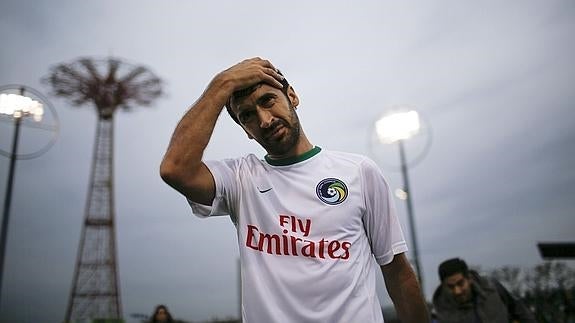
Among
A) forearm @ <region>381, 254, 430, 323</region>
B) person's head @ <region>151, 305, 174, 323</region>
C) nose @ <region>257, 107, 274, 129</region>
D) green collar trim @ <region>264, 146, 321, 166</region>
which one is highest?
nose @ <region>257, 107, 274, 129</region>

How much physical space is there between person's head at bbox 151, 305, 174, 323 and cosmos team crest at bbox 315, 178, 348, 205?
809 cm

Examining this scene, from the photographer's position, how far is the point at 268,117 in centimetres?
167

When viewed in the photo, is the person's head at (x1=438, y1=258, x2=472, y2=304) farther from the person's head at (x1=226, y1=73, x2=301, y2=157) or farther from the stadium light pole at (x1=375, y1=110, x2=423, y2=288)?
the stadium light pole at (x1=375, y1=110, x2=423, y2=288)

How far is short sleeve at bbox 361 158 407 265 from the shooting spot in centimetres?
169

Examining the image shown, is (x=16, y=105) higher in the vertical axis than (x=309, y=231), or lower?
higher

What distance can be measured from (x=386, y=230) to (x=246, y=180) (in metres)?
0.61

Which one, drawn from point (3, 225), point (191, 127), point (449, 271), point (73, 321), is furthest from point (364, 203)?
point (73, 321)

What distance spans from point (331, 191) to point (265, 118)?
0.39 meters

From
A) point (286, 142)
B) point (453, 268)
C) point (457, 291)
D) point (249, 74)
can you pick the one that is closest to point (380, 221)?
point (286, 142)

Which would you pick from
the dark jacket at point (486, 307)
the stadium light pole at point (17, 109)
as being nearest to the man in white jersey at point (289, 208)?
the dark jacket at point (486, 307)

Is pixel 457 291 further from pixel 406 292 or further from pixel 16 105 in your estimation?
pixel 16 105

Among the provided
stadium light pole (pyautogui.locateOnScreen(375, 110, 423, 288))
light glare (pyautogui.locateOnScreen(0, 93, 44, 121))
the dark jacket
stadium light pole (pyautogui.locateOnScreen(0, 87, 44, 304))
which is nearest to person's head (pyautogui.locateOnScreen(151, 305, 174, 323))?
stadium light pole (pyautogui.locateOnScreen(0, 87, 44, 304))

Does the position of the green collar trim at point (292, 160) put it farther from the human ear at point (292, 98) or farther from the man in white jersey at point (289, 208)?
the human ear at point (292, 98)

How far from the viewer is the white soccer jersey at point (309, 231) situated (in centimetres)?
144
